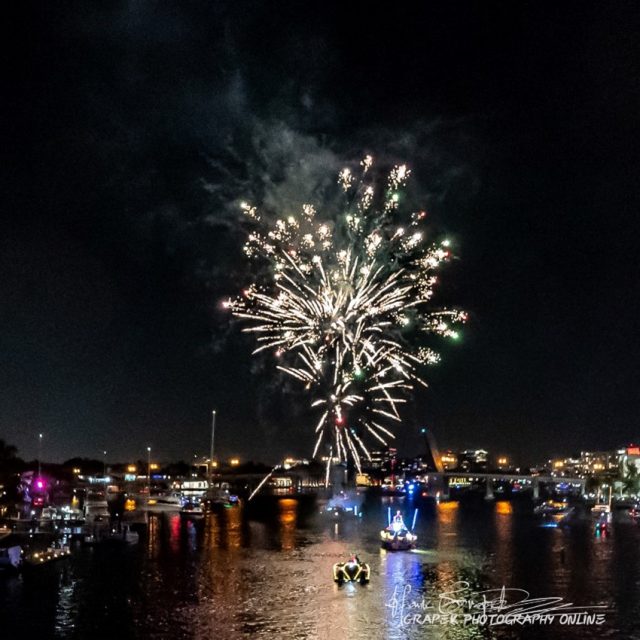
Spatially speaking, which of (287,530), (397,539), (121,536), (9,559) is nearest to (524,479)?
(287,530)

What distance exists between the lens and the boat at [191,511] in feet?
371

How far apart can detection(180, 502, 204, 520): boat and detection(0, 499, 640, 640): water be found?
113 feet

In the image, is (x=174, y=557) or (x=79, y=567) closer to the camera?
(x=79, y=567)

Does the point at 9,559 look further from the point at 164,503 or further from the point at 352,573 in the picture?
the point at 164,503

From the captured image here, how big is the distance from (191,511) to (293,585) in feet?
237

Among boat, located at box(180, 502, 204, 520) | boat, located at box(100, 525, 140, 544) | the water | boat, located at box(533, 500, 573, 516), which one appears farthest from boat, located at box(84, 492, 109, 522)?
boat, located at box(533, 500, 573, 516)

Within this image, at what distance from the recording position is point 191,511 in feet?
375

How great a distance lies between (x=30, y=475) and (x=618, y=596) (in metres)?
97.2

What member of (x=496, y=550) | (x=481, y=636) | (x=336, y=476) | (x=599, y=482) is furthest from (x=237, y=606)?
(x=599, y=482)

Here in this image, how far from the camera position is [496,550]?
216 ft

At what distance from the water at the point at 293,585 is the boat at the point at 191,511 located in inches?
1361

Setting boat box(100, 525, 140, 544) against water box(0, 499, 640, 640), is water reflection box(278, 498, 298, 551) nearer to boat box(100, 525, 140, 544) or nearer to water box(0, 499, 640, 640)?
water box(0, 499, 640, 640)

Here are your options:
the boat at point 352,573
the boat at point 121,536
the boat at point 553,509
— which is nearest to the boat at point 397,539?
the boat at point 352,573

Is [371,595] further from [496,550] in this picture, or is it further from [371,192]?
[496,550]
